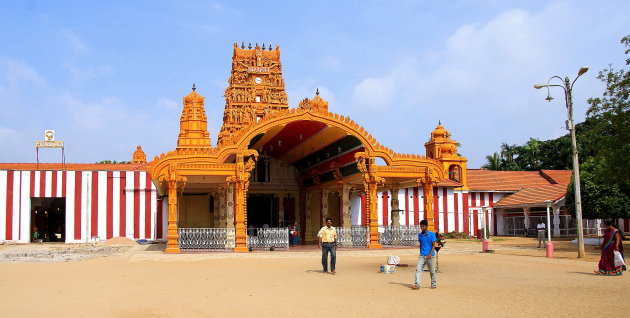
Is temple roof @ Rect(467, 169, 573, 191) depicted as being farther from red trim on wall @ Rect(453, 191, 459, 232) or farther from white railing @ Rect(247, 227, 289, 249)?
white railing @ Rect(247, 227, 289, 249)

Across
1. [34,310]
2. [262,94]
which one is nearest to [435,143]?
[262,94]

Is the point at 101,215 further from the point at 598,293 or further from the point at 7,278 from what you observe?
the point at 598,293

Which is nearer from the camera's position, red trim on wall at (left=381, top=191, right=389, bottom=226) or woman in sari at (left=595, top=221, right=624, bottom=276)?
woman in sari at (left=595, top=221, right=624, bottom=276)

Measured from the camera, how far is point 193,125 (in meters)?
31.5

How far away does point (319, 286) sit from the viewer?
11047mm

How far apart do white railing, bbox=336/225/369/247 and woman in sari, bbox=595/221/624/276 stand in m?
11.7

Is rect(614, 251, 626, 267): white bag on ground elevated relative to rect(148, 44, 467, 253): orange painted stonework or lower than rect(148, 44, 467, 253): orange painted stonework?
lower

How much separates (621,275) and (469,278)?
3.60 m

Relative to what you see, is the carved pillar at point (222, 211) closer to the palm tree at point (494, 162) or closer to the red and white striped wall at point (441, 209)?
the red and white striped wall at point (441, 209)

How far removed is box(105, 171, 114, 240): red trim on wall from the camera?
30.3m

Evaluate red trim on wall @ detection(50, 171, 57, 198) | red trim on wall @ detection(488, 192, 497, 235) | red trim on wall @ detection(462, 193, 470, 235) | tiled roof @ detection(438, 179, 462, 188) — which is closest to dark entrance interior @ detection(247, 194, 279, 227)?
red trim on wall @ detection(50, 171, 57, 198)

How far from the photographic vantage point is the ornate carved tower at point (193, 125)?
31.3m

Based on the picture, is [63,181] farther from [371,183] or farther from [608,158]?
[608,158]

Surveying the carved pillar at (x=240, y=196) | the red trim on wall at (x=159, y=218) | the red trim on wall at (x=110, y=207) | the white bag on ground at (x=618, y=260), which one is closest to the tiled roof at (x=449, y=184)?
the carved pillar at (x=240, y=196)
